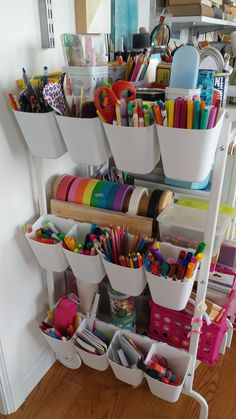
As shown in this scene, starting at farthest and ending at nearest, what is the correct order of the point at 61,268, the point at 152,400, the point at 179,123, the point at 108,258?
the point at 152,400 → the point at 61,268 → the point at 108,258 → the point at 179,123

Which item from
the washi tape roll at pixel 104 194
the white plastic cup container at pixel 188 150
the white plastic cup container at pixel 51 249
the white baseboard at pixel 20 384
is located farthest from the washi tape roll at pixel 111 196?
the white baseboard at pixel 20 384

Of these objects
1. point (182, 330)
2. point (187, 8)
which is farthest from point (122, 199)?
point (187, 8)

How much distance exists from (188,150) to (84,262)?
41cm

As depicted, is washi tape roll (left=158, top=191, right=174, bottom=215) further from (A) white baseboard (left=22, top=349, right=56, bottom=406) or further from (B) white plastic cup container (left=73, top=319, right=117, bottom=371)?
(A) white baseboard (left=22, top=349, right=56, bottom=406)

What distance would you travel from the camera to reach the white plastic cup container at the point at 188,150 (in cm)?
65

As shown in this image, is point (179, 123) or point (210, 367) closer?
point (179, 123)

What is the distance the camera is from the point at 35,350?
114 cm

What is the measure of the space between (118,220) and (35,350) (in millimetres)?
548

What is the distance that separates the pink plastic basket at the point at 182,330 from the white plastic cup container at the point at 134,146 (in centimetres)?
51

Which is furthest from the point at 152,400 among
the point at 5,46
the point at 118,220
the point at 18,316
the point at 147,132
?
the point at 5,46

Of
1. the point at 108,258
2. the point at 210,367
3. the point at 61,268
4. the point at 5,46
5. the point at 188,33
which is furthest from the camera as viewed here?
the point at 188,33

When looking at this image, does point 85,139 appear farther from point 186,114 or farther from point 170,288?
point 170,288

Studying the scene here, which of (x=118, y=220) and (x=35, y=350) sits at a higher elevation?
(x=118, y=220)

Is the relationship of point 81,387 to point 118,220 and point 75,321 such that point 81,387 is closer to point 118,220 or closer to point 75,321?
point 75,321
